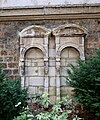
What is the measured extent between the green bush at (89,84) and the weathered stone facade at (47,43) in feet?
3.60

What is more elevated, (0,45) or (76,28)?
(76,28)

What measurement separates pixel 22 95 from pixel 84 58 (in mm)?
2142

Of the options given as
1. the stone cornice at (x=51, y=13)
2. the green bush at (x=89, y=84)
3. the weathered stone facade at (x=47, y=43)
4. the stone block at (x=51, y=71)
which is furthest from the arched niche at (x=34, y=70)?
the green bush at (x=89, y=84)

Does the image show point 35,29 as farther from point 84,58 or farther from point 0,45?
point 84,58

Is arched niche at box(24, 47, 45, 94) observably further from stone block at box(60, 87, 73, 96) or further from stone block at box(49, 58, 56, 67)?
stone block at box(60, 87, 73, 96)

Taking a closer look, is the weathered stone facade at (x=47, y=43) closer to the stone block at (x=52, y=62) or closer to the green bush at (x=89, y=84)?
the stone block at (x=52, y=62)

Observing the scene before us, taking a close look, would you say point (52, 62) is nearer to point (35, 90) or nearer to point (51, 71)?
point (51, 71)

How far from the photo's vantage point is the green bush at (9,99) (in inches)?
192

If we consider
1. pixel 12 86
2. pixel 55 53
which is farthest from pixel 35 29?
pixel 12 86

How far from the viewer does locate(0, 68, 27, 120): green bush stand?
4.88 meters

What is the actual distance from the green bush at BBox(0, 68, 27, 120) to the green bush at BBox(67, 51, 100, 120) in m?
1.15

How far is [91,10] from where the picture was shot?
666cm

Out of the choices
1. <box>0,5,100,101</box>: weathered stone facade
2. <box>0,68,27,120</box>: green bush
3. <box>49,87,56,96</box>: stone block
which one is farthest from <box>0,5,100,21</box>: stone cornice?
<box>0,68,27,120</box>: green bush


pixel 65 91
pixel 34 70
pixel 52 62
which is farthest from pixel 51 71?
pixel 65 91
